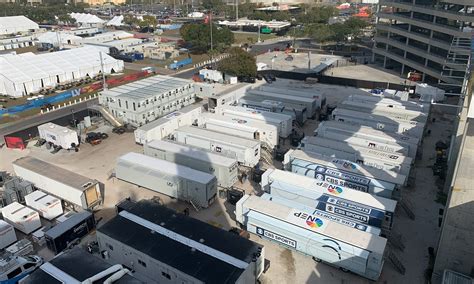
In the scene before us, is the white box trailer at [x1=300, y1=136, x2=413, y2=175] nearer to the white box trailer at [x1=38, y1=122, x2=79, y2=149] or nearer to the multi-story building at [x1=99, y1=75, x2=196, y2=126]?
the multi-story building at [x1=99, y1=75, x2=196, y2=126]

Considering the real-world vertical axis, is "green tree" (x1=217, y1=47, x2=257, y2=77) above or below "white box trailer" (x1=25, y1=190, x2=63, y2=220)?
above

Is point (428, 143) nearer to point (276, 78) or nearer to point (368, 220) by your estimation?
point (368, 220)

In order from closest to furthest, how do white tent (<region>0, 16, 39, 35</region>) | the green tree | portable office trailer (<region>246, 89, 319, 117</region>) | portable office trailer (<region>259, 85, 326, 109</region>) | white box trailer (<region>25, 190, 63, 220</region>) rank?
white box trailer (<region>25, 190, 63, 220</region>) < portable office trailer (<region>246, 89, 319, 117</region>) < portable office trailer (<region>259, 85, 326, 109</region>) < the green tree < white tent (<region>0, 16, 39, 35</region>)

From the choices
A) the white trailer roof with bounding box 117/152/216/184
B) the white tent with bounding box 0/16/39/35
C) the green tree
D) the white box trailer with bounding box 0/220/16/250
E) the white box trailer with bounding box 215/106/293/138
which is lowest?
the white box trailer with bounding box 0/220/16/250

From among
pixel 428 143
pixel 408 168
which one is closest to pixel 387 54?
pixel 428 143

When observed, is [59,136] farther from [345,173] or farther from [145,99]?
[345,173]

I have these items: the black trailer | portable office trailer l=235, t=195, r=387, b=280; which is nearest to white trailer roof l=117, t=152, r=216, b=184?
portable office trailer l=235, t=195, r=387, b=280

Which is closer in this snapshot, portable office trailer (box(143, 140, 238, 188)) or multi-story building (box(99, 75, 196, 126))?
portable office trailer (box(143, 140, 238, 188))

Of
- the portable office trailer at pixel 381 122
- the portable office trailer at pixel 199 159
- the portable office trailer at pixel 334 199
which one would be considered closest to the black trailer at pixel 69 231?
the portable office trailer at pixel 199 159

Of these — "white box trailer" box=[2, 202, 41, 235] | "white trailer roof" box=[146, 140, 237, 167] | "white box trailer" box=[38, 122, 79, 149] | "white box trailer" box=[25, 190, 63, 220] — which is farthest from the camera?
"white box trailer" box=[38, 122, 79, 149]
